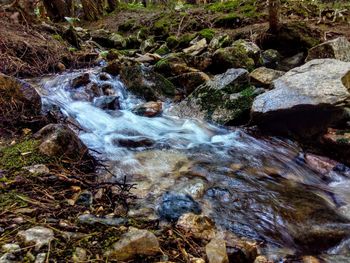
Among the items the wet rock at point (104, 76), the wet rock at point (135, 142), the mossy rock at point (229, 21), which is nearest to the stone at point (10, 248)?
the wet rock at point (135, 142)

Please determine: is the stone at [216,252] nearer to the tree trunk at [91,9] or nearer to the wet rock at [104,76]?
the wet rock at [104,76]

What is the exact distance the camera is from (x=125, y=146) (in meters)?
4.32

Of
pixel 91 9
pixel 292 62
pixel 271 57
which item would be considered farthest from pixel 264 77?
pixel 91 9

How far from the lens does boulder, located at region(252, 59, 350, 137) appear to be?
4254mm

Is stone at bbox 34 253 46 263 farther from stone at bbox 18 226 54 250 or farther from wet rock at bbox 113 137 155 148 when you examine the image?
wet rock at bbox 113 137 155 148

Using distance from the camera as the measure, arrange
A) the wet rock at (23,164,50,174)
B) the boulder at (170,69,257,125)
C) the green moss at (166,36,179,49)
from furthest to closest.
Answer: the green moss at (166,36,179,49) → the boulder at (170,69,257,125) → the wet rock at (23,164,50,174)

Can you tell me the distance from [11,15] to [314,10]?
24.2 ft

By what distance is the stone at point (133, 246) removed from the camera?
1.79m

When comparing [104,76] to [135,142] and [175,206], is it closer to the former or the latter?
[135,142]

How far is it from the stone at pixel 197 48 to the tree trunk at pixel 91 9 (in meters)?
7.45

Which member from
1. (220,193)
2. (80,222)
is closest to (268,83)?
(220,193)

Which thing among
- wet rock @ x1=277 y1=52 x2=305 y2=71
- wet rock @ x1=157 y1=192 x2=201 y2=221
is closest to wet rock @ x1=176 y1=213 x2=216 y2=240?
wet rock @ x1=157 y1=192 x2=201 y2=221

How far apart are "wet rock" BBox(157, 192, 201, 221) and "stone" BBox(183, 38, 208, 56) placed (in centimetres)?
504

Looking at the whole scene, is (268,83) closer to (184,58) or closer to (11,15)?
(184,58)
